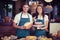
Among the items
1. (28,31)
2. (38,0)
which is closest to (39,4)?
(38,0)

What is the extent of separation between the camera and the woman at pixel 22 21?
3.67 meters

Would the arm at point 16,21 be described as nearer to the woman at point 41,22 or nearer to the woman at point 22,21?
the woman at point 22,21

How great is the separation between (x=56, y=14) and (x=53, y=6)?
8 cm

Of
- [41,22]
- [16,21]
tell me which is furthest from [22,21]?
[41,22]

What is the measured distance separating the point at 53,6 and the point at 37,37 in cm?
31

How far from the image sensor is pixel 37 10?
12.1 feet

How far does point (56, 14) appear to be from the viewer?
3676 millimetres

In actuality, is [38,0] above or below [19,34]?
above

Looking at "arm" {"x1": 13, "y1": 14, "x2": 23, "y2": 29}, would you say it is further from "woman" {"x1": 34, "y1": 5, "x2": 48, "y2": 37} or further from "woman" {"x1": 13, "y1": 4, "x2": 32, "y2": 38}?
"woman" {"x1": 34, "y1": 5, "x2": 48, "y2": 37}

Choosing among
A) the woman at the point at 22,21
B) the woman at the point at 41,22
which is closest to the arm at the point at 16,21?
the woman at the point at 22,21

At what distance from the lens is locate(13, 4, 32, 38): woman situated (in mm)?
3674

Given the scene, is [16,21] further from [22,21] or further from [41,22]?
[41,22]

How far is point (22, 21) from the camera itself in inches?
145

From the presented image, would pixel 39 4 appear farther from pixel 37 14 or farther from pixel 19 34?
pixel 19 34
